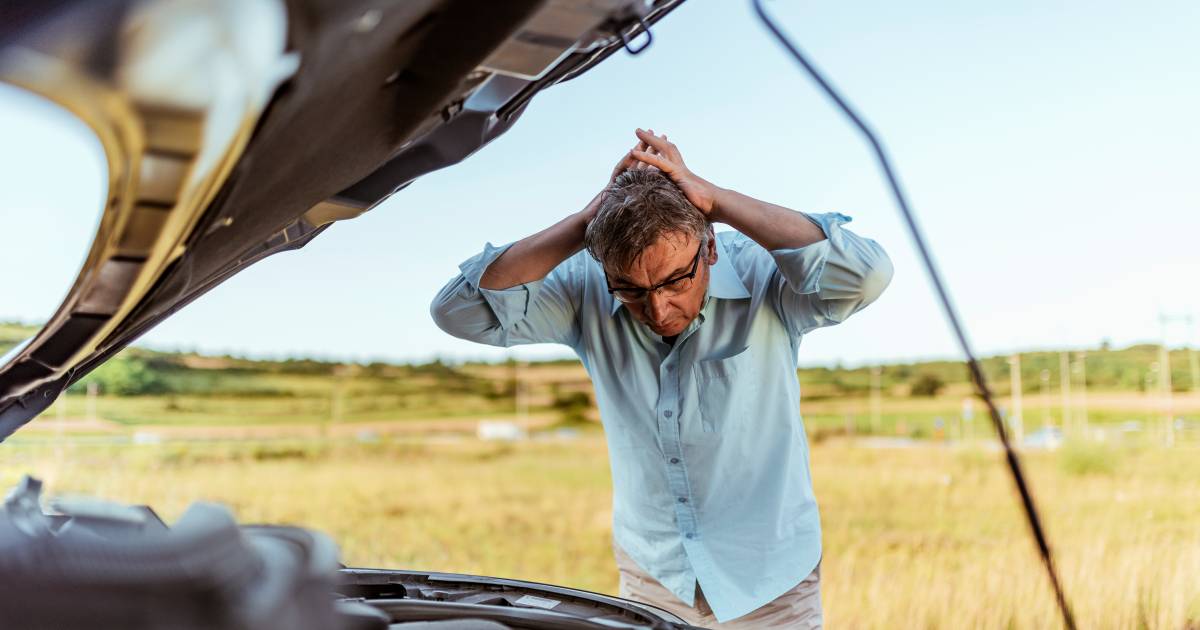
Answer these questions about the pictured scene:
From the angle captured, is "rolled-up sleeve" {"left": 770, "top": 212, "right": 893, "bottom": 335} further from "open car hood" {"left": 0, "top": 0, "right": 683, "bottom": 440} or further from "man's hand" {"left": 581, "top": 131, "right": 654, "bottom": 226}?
"open car hood" {"left": 0, "top": 0, "right": 683, "bottom": 440}

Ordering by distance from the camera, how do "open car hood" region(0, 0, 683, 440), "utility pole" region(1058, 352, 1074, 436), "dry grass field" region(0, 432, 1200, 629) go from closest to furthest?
"open car hood" region(0, 0, 683, 440), "dry grass field" region(0, 432, 1200, 629), "utility pole" region(1058, 352, 1074, 436)

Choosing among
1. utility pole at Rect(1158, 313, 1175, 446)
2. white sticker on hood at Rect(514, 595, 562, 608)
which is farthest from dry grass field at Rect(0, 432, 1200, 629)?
white sticker on hood at Rect(514, 595, 562, 608)

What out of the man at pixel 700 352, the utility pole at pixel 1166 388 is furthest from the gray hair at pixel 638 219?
the utility pole at pixel 1166 388

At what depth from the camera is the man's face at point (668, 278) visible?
1.73 m

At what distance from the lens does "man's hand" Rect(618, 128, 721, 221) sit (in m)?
1.81

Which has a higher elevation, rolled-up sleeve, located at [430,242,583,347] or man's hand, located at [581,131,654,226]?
man's hand, located at [581,131,654,226]

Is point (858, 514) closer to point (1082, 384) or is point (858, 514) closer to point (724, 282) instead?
point (1082, 384)

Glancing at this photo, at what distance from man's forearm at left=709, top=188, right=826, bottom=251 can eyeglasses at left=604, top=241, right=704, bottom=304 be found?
8 cm

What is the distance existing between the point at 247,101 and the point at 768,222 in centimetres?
119

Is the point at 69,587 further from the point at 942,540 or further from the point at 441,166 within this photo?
the point at 942,540

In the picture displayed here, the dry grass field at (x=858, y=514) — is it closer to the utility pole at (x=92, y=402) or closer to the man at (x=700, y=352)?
the utility pole at (x=92, y=402)

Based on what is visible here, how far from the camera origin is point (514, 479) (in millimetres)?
8836

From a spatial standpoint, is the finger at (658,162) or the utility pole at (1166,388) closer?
the finger at (658,162)

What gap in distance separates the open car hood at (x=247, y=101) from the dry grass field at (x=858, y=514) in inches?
122
